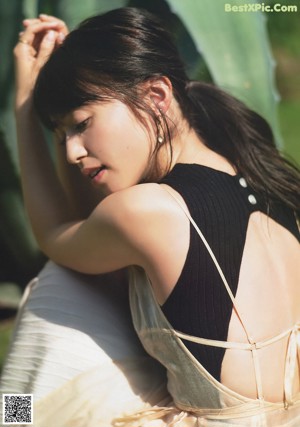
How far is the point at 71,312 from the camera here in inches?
76.2

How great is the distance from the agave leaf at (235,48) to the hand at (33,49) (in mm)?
416

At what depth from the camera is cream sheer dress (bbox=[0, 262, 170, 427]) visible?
5.93 feet

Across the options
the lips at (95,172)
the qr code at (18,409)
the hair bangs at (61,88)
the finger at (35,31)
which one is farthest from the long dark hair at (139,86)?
the qr code at (18,409)

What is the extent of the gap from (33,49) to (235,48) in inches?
27.2

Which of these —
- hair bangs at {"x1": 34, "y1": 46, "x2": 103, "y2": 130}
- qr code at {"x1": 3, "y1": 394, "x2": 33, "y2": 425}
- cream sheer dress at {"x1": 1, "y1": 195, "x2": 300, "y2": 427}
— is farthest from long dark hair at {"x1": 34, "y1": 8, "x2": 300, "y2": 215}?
qr code at {"x1": 3, "y1": 394, "x2": 33, "y2": 425}

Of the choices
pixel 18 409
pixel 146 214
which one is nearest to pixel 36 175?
pixel 146 214

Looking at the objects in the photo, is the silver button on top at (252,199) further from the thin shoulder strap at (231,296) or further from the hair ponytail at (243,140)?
the thin shoulder strap at (231,296)

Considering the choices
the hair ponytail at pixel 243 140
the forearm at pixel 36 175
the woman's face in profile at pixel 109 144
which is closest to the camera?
the woman's face in profile at pixel 109 144

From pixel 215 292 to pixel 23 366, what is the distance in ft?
1.79

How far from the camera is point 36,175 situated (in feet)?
6.86

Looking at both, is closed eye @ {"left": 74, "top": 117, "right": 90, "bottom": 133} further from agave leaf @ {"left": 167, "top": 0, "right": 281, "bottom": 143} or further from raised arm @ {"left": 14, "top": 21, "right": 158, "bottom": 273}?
agave leaf @ {"left": 167, "top": 0, "right": 281, "bottom": 143}

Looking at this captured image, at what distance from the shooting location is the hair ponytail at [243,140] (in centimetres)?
193

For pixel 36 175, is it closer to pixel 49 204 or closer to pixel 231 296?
pixel 49 204

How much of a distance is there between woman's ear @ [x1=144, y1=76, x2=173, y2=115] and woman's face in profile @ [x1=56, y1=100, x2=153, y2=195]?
0.07 m
